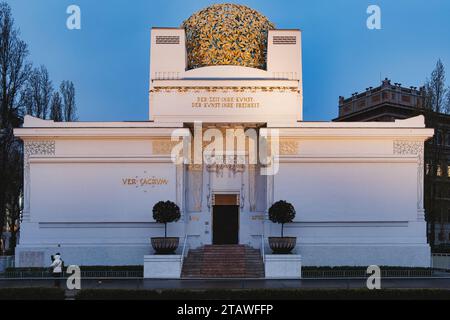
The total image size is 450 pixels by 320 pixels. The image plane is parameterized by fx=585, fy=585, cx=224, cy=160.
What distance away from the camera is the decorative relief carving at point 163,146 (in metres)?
27.1

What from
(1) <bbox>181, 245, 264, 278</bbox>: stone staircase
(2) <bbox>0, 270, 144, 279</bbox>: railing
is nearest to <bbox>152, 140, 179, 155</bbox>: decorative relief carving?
(1) <bbox>181, 245, 264, 278</bbox>: stone staircase

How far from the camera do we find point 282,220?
25656 millimetres

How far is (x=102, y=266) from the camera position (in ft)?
82.8

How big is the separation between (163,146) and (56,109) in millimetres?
16381

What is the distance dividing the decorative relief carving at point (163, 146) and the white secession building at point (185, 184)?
0.05 meters

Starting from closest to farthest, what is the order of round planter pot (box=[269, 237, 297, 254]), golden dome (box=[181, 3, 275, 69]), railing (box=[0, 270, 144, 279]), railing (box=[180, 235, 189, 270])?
railing (box=[0, 270, 144, 279]) → round planter pot (box=[269, 237, 297, 254]) → railing (box=[180, 235, 189, 270]) → golden dome (box=[181, 3, 275, 69])

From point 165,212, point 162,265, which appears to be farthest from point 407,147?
point 162,265

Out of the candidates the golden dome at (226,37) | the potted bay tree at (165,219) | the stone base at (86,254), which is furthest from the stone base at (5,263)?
the golden dome at (226,37)

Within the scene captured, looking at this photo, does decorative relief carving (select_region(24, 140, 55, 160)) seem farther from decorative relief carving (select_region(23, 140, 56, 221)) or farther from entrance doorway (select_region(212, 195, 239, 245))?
entrance doorway (select_region(212, 195, 239, 245))

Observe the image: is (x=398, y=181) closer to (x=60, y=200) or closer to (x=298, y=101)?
(x=298, y=101)

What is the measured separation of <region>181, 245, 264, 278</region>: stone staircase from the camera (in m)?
24.4

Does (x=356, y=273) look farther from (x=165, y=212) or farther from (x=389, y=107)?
(x=389, y=107)

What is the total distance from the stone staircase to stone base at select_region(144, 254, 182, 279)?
53 centimetres

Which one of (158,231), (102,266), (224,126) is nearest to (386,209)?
(224,126)
